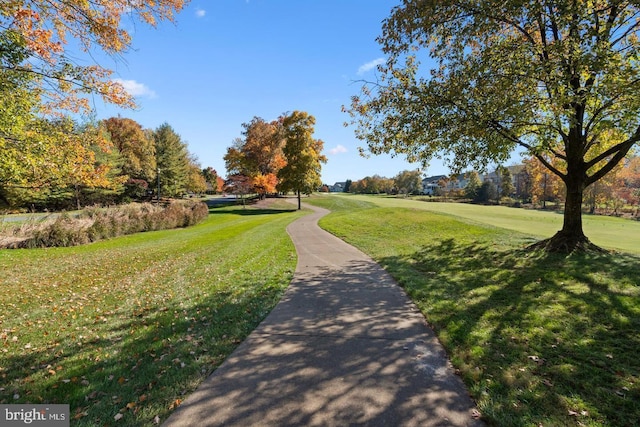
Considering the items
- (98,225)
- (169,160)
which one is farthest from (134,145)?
(98,225)

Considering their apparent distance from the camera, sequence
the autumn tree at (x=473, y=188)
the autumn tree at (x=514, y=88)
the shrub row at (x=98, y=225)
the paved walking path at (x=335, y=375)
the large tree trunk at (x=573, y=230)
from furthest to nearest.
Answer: the autumn tree at (x=473, y=188)
the shrub row at (x=98, y=225)
the large tree trunk at (x=573, y=230)
the autumn tree at (x=514, y=88)
the paved walking path at (x=335, y=375)

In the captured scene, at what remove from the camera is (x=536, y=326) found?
4863mm

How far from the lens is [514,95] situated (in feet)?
23.6

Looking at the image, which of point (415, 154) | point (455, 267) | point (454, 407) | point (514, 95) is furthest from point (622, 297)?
point (415, 154)

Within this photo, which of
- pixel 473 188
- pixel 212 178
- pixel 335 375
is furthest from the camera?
pixel 212 178

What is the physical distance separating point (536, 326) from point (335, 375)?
375 cm

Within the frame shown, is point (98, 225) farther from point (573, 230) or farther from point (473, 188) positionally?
point (473, 188)

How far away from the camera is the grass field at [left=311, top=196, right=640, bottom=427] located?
3031mm

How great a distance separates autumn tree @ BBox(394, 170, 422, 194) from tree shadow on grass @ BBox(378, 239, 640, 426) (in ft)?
253

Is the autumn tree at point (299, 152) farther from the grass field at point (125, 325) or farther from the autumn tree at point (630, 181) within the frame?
the autumn tree at point (630, 181)

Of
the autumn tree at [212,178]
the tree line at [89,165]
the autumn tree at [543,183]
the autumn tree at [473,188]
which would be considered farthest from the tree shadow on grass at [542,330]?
the autumn tree at [212,178]

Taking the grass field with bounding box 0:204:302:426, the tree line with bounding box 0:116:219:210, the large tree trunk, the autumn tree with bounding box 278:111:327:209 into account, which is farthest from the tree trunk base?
the autumn tree with bounding box 278:111:327:209

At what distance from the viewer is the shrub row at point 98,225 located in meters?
15.0

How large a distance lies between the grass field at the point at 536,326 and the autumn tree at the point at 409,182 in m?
75.6
